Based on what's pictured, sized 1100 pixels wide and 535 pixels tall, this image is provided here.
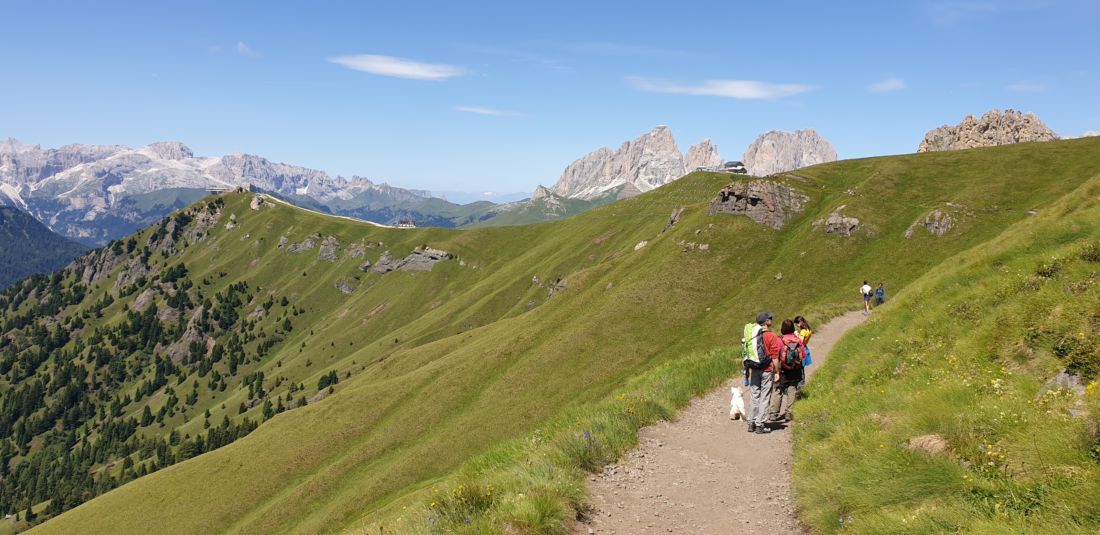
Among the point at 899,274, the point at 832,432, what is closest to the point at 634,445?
the point at 832,432

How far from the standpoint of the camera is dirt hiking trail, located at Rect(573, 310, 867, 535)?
12.3 m

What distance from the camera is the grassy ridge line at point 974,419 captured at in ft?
27.0

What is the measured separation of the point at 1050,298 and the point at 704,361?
14584 millimetres

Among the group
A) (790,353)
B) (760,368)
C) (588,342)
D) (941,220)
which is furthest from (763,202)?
(790,353)

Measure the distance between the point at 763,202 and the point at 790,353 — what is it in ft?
342

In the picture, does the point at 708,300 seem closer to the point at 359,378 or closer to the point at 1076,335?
the point at 1076,335

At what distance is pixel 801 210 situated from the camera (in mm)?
114188

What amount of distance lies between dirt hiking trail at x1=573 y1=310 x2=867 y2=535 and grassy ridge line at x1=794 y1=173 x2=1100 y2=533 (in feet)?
2.94

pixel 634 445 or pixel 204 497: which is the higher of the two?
pixel 634 445

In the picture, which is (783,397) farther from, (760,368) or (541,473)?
(541,473)

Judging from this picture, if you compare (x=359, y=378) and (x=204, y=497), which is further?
(x=359, y=378)

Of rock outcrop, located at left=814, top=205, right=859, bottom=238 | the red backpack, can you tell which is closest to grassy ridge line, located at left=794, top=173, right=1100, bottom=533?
the red backpack

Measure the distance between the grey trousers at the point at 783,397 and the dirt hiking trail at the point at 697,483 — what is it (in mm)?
596

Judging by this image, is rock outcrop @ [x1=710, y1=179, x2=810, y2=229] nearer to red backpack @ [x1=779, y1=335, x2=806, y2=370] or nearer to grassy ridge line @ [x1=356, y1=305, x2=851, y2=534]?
grassy ridge line @ [x1=356, y1=305, x2=851, y2=534]
